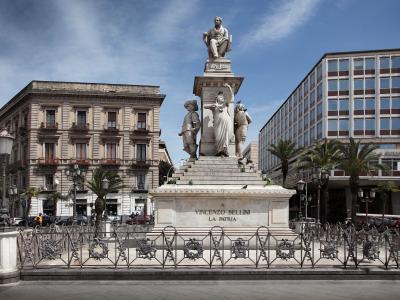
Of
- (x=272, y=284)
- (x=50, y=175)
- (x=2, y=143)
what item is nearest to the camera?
(x=272, y=284)

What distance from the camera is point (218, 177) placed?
657 inches

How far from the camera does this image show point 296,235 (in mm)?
15562

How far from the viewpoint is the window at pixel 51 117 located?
2533 inches

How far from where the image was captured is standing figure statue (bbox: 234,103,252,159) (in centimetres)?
1803

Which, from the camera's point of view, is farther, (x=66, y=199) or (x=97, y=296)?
(x=66, y=199)

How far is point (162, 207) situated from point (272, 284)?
5890 mm

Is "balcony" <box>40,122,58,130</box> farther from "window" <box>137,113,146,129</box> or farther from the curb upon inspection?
the curb

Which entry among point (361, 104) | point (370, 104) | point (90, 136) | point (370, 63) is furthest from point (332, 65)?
point (90, 136)

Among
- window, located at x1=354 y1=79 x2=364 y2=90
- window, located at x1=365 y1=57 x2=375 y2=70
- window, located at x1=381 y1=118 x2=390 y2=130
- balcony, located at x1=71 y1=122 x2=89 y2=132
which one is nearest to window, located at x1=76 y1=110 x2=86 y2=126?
balcony, located at x1=71 y1=122 x2=89 y2=132

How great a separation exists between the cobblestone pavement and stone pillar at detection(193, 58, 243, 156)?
25.5 feet

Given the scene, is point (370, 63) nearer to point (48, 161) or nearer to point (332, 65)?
point (332, 65)

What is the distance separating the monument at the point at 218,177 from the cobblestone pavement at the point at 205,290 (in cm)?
424

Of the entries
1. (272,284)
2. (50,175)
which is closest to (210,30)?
(272,284)

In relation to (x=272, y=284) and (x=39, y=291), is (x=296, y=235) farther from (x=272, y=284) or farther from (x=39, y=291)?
(x=39, y=291)
